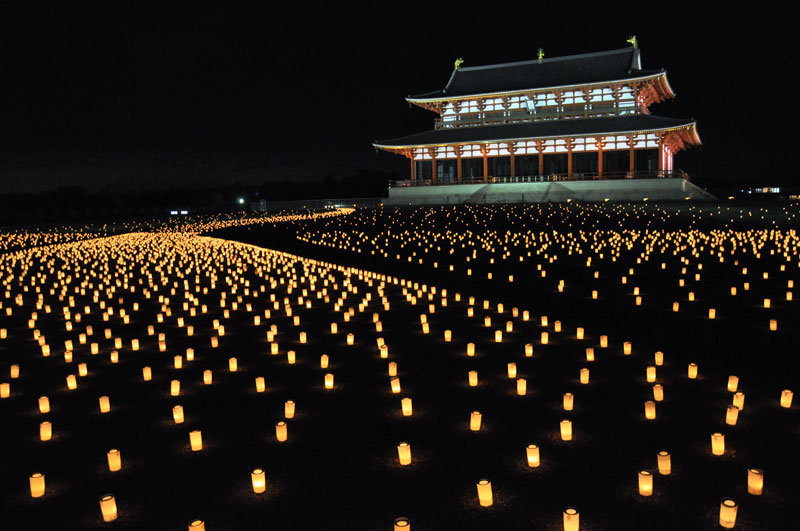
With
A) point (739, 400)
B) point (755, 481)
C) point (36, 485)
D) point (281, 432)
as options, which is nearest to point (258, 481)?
point (281, 432)

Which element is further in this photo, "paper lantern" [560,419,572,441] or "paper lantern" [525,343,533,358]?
"paper lantern" [525,343,533,358]

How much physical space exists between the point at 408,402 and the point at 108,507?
2.33 meters

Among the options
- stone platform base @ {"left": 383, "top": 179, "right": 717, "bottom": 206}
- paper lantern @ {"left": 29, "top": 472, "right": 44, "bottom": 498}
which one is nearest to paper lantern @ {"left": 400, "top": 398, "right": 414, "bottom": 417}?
paper lantern @ {"left": 29, "top": 472, "right": 44, "bottom": 498}

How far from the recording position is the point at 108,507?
3.37 metres

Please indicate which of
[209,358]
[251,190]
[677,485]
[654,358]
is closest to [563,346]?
[654,358]

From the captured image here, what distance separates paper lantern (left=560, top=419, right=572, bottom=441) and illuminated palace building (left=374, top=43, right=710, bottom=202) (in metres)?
28.0

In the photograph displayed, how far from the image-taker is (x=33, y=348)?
7.21m

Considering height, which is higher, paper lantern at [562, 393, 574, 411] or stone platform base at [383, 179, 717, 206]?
stone platform base at [383, 179, 717, 206]

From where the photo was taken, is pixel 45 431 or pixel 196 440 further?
pixel 45 431

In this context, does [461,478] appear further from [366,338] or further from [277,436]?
[366,338]

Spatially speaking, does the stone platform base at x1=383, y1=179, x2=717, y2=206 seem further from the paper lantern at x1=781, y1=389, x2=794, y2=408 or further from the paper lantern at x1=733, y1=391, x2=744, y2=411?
the paper lantern at x1=733, y1=391, x2=744, y2=411

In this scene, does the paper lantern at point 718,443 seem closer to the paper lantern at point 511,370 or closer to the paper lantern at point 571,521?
the paper lantern at point 571,521

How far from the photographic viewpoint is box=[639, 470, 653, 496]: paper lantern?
3512 mm

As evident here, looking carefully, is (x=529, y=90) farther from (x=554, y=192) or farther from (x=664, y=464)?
(x=664, y=464)
